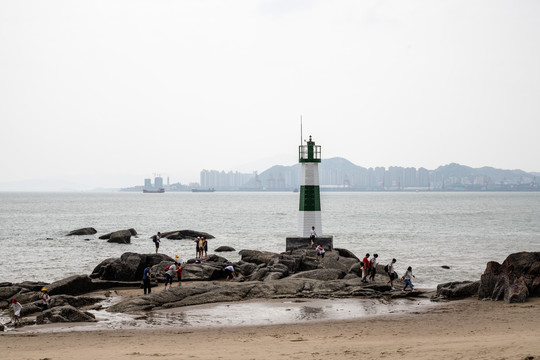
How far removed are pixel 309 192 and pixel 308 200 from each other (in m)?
0.50

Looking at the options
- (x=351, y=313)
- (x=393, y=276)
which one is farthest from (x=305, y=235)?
(x=351, y=313)

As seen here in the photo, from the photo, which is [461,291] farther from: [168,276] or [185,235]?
[185,235]

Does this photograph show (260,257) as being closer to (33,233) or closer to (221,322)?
(221,322)

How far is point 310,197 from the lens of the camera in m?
34.9

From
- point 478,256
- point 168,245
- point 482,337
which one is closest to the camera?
point 482,337

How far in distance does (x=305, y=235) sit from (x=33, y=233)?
42006 millimetres

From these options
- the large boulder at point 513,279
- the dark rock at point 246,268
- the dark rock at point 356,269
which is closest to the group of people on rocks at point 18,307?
the dark rock at point 246,268

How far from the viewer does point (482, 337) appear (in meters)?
15.0

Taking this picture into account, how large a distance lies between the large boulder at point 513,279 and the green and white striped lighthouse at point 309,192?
46.4 ft

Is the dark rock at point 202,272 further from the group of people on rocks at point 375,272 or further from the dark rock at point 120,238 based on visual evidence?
the dark rock at point 120,238

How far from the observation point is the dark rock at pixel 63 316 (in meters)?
19.0

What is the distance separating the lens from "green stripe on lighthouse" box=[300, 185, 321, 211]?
114ft

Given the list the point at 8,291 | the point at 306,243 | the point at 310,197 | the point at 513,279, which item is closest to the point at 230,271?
the point at 306,243

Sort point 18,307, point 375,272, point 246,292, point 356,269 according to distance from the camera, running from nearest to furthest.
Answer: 1. point 18,307
2. point 246,292
3. point 375,272
4. point 356,269
